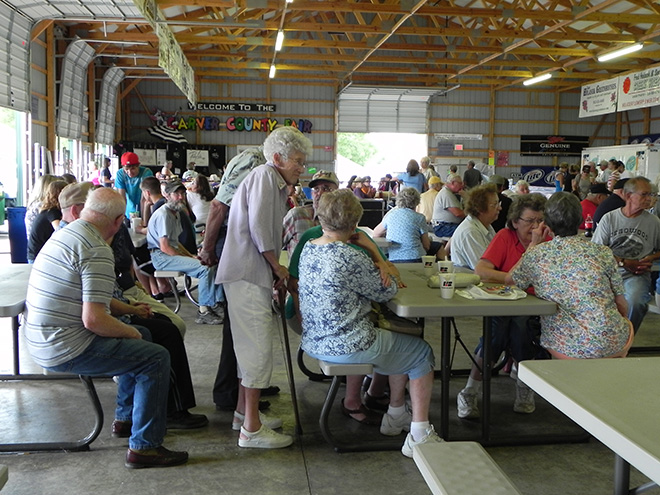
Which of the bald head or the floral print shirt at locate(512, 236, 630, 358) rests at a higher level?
the bald head

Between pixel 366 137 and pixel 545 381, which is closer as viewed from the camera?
pixel 545 381

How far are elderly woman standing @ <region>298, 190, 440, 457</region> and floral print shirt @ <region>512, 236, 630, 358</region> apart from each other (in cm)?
62

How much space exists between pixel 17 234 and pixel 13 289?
294 centimetres

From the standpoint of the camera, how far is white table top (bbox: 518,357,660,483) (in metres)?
1.33

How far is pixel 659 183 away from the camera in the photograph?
9117mm

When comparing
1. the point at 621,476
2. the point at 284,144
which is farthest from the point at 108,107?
the point at 621,476

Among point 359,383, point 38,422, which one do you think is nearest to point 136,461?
point 38,422

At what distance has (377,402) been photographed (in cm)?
373

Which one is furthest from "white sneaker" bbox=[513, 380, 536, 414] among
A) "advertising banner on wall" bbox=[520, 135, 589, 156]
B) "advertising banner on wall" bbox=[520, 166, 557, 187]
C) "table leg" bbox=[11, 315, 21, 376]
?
"advertising banner on wall" bbox=[520, 135, 589, 156]

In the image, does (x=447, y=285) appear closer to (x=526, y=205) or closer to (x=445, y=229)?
(x=526, y=205)

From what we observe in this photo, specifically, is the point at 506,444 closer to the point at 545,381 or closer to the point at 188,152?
the point at 545,381

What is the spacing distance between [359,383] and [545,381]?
1921 millimetres

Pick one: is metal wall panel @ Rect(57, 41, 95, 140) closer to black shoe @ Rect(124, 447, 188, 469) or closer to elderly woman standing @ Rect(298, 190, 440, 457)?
black shoe @ Rect(124, 447, 188, 469)

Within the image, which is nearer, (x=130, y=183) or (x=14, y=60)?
(x=130, y=183)
